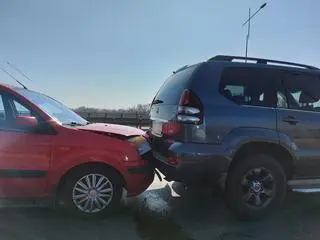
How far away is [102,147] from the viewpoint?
474 centimetres

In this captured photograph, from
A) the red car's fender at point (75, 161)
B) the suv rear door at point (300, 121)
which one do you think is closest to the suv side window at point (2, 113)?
the red car's fender at point (75, 161)

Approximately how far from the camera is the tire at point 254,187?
4.75 metres

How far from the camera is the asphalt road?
172 inches

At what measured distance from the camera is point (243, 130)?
15.3ft

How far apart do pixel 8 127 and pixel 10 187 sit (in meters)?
0.72

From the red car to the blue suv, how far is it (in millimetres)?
541

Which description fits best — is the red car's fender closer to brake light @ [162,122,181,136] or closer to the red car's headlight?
the red car's headlight

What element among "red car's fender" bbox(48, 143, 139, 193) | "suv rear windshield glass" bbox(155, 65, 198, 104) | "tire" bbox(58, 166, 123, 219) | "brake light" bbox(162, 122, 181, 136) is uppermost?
"suv rear windshield glass" bbox(155, 65, 198, 104)

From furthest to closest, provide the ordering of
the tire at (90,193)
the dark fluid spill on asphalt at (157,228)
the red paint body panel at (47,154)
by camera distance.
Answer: the tire at (90,193)
the red paint body panel at (47,154)
the dark fluid spill on asphalt at (157,228)

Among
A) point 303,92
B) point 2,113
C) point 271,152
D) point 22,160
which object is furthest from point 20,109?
point 303,92

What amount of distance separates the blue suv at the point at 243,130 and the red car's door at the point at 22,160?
1440 mm

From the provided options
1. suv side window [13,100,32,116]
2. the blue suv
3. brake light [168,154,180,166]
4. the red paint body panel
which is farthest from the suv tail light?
suv side window [13,100,32,116]

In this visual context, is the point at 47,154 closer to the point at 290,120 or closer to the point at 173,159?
the point at 173,159

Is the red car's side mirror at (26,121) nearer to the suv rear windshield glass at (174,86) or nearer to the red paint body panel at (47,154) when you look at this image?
the red paint body panel at (47,154)
